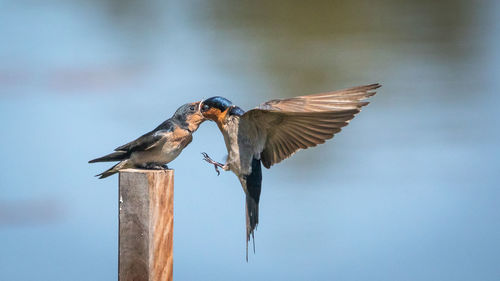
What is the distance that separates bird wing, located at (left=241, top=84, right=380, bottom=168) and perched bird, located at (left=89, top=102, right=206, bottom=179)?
0.17 m

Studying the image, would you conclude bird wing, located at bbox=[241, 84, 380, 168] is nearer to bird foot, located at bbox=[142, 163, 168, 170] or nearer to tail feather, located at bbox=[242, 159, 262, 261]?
tail feather, located at bbox=[242, 159, 262, 261]

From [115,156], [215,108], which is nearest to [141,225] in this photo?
[115,156]

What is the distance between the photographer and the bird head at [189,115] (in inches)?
90.8

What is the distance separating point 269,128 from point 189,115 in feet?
0.77

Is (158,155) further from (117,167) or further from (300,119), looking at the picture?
(300,119)

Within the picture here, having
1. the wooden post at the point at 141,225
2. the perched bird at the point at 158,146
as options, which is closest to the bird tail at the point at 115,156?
the perched bird at the point at 158,146

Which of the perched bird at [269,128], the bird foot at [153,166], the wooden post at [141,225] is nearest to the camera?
the wooden post at [141,225]

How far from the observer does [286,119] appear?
7.56 ft

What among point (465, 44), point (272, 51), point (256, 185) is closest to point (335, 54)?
point (272, 51)

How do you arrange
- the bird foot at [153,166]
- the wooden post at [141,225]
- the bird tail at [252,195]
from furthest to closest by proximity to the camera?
the bird tail at [252,195]
the bird foot at [153,166]
the wooden post at [141,225]

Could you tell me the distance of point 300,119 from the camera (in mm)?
2281

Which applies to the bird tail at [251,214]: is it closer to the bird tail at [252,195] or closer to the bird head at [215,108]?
the bird tail at [252,195]

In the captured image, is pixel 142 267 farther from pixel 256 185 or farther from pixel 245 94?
pixel 245 94

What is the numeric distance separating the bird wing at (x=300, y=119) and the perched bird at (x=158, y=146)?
171mm
